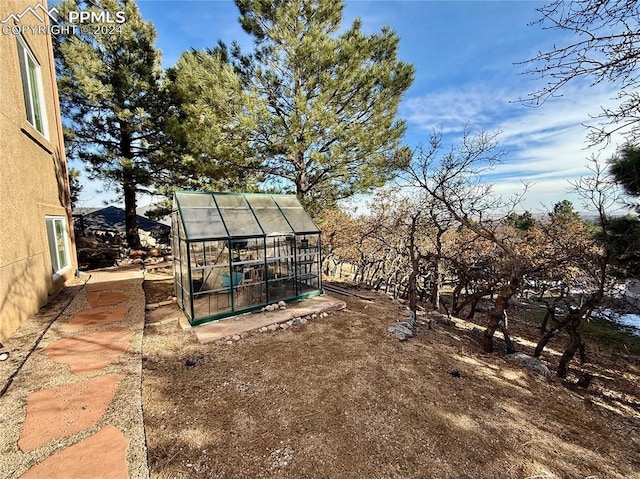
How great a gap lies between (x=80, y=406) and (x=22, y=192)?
434 centimetres

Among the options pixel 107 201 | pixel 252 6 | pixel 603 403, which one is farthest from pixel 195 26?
pixel 603 403

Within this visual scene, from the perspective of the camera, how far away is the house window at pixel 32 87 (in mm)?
5387

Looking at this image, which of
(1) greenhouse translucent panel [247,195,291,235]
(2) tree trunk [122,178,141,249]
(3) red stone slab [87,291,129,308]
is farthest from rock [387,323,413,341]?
(2) tree trunk [122,178,141,249]

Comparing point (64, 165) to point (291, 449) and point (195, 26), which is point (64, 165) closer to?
point (195, 26)

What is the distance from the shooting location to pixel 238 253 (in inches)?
231

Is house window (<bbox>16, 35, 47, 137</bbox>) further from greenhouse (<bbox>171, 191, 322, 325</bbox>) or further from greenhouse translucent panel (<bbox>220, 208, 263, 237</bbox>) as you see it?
greenhouse translucent panel (<bbox>220, 208, 263, 237</bbox>)

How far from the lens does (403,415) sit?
126 inches

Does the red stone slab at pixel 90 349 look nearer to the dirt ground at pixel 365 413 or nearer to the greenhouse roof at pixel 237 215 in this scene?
the dirt ground at pixel 365 413

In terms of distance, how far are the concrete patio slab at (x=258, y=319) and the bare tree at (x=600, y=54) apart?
210 inches

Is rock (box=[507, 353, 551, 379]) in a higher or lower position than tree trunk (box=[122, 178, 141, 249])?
lower

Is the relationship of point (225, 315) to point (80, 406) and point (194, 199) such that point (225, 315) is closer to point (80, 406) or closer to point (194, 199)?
point (194, 199)

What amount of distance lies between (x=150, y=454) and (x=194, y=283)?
3.45 m

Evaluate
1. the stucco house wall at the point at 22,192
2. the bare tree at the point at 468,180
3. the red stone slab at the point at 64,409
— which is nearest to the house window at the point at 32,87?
the stucco house wall at the point at 22,192

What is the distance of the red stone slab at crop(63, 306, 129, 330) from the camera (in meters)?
4.75
